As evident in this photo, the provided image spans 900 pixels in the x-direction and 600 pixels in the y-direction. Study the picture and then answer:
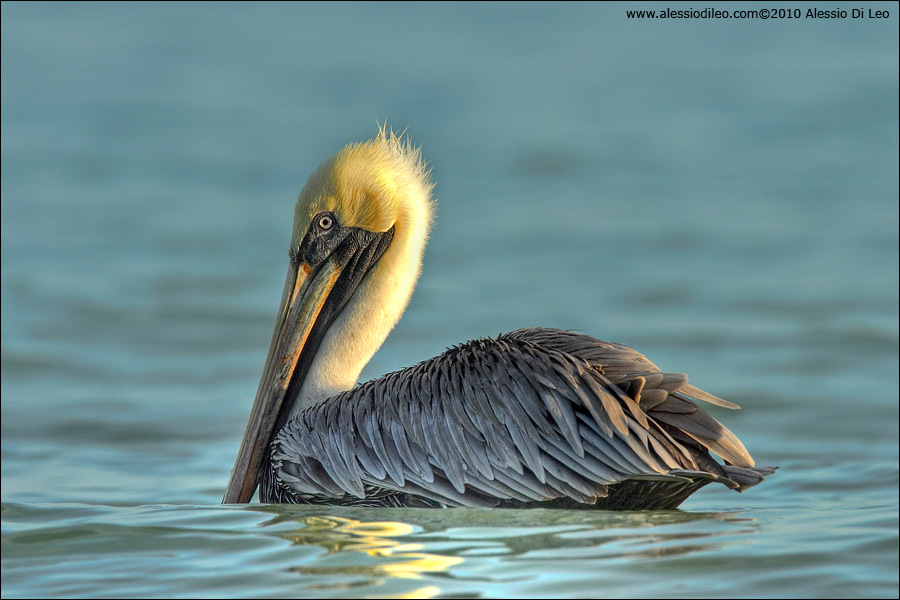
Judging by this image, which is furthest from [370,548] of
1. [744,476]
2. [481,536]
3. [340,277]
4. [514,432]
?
[340,277]

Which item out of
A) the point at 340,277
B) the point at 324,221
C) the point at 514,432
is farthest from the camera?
the point at 340,277

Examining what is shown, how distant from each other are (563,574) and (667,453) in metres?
0.85

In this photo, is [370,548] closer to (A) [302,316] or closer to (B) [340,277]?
(A) [302,316]

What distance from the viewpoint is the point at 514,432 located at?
193 inches

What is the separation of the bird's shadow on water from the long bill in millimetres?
736

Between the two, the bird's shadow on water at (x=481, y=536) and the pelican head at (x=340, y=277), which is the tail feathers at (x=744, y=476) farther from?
the pelican head at (x=340, y=277)

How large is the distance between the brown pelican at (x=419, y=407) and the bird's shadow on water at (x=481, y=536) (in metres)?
0.12

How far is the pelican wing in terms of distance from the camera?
4754mm

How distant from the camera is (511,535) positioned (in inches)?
176

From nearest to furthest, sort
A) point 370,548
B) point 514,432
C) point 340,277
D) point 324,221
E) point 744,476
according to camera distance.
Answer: point 370,548
point 744,476
point 514,432
point 324,221
point 340,277

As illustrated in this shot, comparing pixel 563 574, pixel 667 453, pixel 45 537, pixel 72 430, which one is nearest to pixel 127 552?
pixel 45 537

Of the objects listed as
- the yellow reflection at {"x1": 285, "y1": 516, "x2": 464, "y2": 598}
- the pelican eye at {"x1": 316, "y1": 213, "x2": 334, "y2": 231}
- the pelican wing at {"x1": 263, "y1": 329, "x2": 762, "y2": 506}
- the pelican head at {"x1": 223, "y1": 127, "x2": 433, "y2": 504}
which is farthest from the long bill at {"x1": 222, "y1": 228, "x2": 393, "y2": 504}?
the yellow reflection at {"x1": 285, "y1": 516, "x2": 464, "y2": 598}

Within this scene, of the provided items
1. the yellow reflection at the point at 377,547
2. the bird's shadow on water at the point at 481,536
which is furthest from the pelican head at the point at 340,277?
the yellow reflection at the point at 377,547

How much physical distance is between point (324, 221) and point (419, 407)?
1166mm
